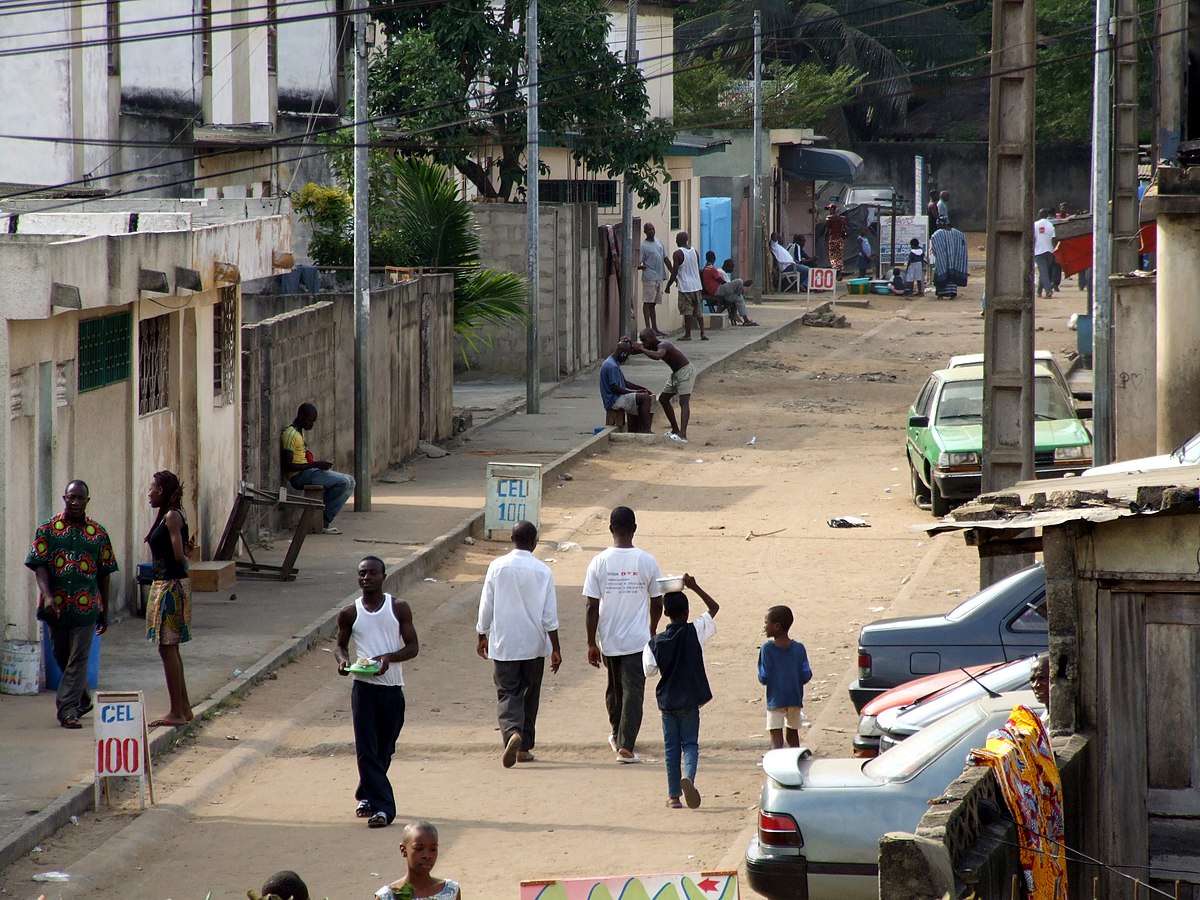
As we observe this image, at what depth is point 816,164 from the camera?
164ft

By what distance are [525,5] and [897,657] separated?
19368mm

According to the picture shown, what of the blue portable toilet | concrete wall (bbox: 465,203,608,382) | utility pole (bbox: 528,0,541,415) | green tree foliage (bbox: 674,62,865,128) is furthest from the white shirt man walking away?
green tree foliage (bbox: 674,62,865,128)

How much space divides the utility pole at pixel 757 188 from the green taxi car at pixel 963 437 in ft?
78.9

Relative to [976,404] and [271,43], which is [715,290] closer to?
[271,43]

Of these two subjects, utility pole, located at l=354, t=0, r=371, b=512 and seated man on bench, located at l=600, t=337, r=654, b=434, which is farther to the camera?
seated man on bench, located at l=600, t=337, r=654, b=434

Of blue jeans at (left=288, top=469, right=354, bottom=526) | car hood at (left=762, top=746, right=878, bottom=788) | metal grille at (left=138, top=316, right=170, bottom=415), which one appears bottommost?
car hood at (left=762, top=746, right=878, bottom=788)

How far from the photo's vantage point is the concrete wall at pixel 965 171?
63.2 meters

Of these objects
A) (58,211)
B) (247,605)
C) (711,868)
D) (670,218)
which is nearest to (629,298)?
(670,218)

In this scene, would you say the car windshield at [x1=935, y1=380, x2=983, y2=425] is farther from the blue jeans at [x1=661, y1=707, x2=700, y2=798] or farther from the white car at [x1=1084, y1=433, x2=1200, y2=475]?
the blue jeans at [x1=661, y1=707, x2=700, y2=798]

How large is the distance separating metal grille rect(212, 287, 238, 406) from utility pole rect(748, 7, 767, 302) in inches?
1091

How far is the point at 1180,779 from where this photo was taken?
721 cm

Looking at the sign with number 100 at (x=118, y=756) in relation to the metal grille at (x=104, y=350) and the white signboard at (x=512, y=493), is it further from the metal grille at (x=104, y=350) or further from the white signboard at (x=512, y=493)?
the white signboard at (x=512, y=493)

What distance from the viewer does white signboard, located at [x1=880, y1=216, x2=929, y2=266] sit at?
50156 millimetres

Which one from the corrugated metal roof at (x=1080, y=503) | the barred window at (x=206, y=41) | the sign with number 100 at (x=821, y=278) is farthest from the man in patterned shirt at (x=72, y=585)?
the sign with number 100 at (x=821, y=278)
